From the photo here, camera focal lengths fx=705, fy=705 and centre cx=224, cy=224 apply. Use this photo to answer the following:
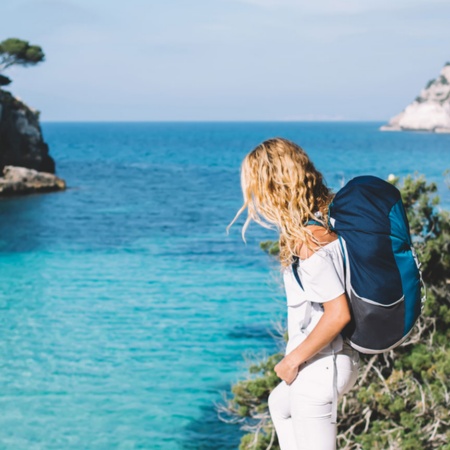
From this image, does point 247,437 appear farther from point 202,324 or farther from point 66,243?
point 66,243

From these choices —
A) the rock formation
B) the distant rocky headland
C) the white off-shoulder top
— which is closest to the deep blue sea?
the rock formation

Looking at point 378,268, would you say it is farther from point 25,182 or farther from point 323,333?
point 25,182

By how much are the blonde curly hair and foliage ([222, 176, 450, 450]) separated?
353cm

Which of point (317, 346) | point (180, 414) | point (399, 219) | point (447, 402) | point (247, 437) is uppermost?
point (399, 219)

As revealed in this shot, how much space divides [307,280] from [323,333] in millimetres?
197

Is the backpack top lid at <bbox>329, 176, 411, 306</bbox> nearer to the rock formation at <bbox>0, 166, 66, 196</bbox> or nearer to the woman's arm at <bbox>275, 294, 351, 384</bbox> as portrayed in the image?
the woman's arm at <bbox>275, 294, 351, 384</bbox>

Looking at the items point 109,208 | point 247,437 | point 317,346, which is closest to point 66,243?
point 109,208

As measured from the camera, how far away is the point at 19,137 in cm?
4588

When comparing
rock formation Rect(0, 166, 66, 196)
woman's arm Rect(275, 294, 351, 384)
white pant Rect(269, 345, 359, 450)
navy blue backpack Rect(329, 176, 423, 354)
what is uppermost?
navy blue backpack Rect(329, 176, 423, 354)

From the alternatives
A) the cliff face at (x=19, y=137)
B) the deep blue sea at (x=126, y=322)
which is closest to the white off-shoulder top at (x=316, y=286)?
the deep blue sea at (x=126, y=322)

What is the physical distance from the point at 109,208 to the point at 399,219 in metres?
36.1

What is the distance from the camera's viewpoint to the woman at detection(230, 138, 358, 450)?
8.18ft

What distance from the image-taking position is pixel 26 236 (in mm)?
28219

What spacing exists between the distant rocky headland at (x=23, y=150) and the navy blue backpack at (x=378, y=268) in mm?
40336
